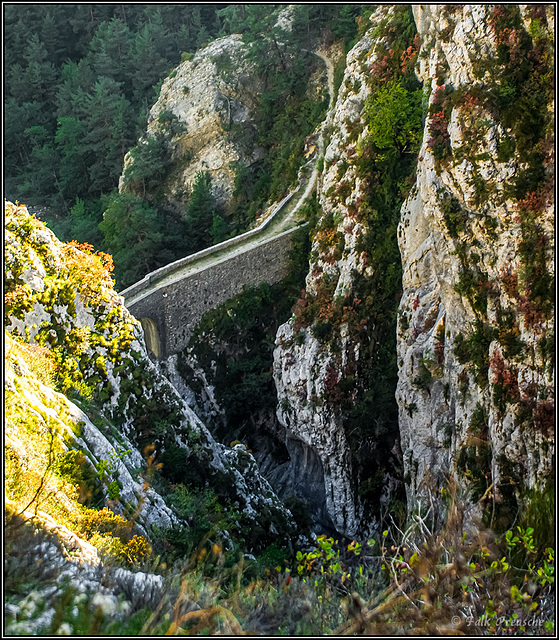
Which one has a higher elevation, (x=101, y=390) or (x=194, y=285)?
(x=194, y=285)

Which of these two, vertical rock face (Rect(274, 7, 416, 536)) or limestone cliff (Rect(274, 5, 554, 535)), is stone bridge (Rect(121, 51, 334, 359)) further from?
vertical rock face (Rect(274, 7, 416, 536))

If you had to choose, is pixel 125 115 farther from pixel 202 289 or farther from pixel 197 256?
pixel 202 289

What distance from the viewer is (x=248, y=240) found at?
77.9 ft

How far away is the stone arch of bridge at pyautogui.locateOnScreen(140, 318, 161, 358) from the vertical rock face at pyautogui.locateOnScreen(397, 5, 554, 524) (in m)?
11.0

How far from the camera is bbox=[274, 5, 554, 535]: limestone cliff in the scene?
37.5ft

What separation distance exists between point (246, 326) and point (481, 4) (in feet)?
48.4

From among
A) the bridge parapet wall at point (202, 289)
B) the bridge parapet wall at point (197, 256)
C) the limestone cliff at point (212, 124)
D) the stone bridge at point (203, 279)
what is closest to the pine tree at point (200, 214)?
the limestone cliff at point (212, 124)

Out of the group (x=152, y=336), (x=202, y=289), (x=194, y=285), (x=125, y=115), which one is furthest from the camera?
(x=125, y=115)

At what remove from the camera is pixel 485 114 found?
12305 mm

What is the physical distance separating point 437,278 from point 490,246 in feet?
8.09

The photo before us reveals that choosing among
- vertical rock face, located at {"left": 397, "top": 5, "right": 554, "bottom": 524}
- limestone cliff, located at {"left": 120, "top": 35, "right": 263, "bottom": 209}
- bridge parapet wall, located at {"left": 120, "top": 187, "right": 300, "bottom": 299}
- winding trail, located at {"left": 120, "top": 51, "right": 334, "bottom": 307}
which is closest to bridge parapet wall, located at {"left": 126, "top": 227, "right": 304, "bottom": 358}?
winding trail, located at {"left": 120, "top": 51, "right": 334, "bottom": 307}

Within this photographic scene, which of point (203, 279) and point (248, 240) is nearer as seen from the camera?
point (203, 279)

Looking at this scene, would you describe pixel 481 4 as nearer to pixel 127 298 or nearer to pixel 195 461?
pixel 195 461

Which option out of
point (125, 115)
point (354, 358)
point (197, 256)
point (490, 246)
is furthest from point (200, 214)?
point (490, 246)
